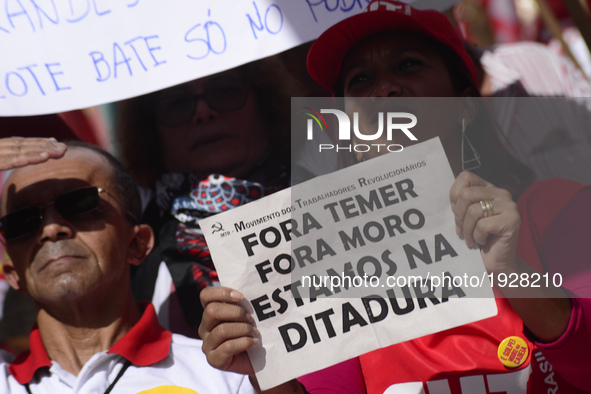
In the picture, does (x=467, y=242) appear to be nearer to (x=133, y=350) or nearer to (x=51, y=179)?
(x=133, y=350)

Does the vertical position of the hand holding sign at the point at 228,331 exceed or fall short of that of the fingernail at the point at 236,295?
it falls short

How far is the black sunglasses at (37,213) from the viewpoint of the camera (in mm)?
2252

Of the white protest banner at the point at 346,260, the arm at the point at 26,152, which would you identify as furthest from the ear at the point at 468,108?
the arm at the point at 26,152

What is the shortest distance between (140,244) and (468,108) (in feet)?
4.38

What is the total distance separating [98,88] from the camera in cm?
247

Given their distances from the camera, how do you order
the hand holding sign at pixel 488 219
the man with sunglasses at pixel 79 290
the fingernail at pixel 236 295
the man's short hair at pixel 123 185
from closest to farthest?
the hand holding sign at pixel 488 219, the fingernail at pixel 236 295, the man with sunglasses at pixel 79 290, the man's short hair at pixel 123 185

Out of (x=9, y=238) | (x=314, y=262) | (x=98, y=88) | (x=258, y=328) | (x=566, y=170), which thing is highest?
(x=98, y=88)

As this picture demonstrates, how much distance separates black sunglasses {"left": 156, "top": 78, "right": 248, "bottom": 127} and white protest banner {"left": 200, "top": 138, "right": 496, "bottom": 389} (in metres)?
1.22

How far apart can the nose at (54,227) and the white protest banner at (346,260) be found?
2.75 ft

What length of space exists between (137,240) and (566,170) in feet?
6.35

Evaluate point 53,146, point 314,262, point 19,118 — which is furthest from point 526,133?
point 19,118

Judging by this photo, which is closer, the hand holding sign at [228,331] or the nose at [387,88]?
the hand holding sign at [228,331]

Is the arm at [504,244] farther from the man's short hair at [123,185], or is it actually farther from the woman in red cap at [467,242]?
the man's short hair at [123,185]

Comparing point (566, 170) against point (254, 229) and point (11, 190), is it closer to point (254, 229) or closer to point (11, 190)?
point (254, 229)
